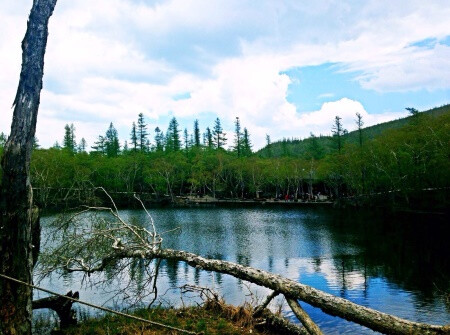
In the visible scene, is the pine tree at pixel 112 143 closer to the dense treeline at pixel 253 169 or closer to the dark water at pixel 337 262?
the dense treeline at pixel 253 169

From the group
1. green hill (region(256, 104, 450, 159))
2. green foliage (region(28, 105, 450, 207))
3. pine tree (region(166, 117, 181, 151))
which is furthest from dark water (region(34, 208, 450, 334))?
green hill (region(256, 104, 450, 159))

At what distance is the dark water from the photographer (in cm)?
1480

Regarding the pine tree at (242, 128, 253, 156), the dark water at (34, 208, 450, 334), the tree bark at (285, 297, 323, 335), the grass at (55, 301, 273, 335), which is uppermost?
the pine tree at (242, 128, 253, 156)

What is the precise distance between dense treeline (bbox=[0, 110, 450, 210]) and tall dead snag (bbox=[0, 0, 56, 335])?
39631 mm

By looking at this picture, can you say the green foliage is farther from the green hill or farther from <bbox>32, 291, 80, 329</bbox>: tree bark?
<bbox>32, 291, 80, 329</bbox>: tree bark

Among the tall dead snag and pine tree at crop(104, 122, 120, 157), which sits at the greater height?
pine tree at crop(104, 122, 120, 157)

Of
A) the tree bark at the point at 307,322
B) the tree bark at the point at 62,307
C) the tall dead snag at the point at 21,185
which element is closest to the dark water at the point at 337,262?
the tree bark at the point at 307,322

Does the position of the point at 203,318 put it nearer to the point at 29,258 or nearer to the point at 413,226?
the point at 29,258

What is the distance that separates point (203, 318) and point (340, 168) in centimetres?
6691

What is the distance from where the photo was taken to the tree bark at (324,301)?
23.4 feet

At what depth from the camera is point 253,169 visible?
8594cm

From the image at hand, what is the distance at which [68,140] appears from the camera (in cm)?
11694

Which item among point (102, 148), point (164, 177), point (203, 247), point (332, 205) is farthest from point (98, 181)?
point (203, 247)

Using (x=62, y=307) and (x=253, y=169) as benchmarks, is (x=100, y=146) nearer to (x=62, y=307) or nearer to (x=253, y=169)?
(x=253, y=169)
